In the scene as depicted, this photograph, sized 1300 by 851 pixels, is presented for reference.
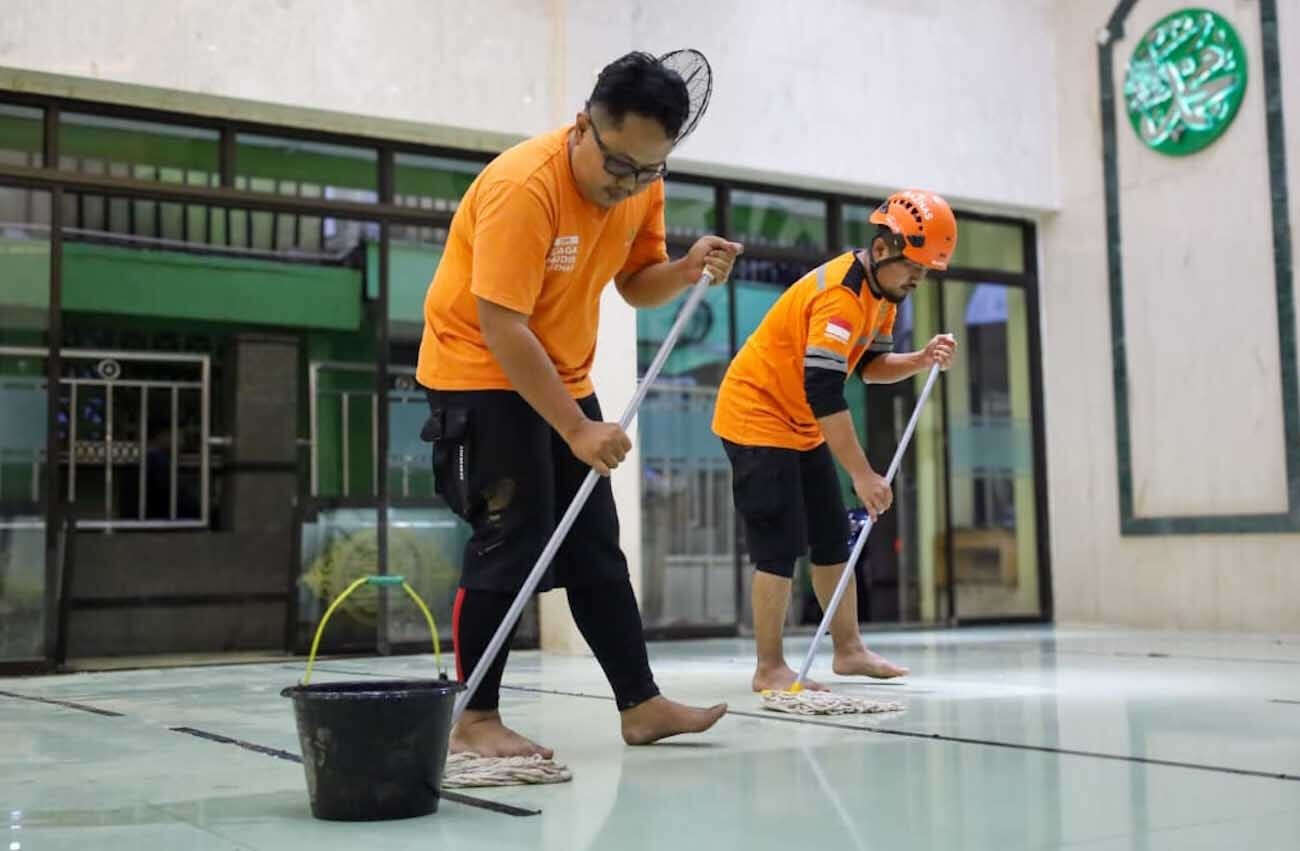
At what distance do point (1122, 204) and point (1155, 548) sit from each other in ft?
6.09

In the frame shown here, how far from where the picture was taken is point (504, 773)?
2426mm

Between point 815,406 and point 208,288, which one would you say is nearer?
point 815,406

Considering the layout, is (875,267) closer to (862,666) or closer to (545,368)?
(862,666)

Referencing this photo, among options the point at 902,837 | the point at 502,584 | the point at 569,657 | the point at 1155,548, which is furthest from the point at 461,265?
the point at 1155,548

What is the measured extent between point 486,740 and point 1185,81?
615cm

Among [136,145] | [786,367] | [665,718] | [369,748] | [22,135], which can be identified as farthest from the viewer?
[136,145]

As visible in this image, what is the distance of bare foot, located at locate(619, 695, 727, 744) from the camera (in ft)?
9.29

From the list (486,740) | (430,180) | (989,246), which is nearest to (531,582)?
(486,740)

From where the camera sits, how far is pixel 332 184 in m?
6.52

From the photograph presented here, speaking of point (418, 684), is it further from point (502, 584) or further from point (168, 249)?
point (168, 249)

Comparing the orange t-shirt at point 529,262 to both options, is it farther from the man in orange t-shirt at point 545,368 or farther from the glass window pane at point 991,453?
the glass window pane at point 991,453

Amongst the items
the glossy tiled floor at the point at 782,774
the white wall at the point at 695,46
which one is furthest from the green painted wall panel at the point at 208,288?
the glossy tiled floor at the point at 782,774

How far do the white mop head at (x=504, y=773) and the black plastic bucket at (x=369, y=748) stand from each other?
26 centimetres

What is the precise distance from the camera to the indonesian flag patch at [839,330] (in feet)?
12.2
